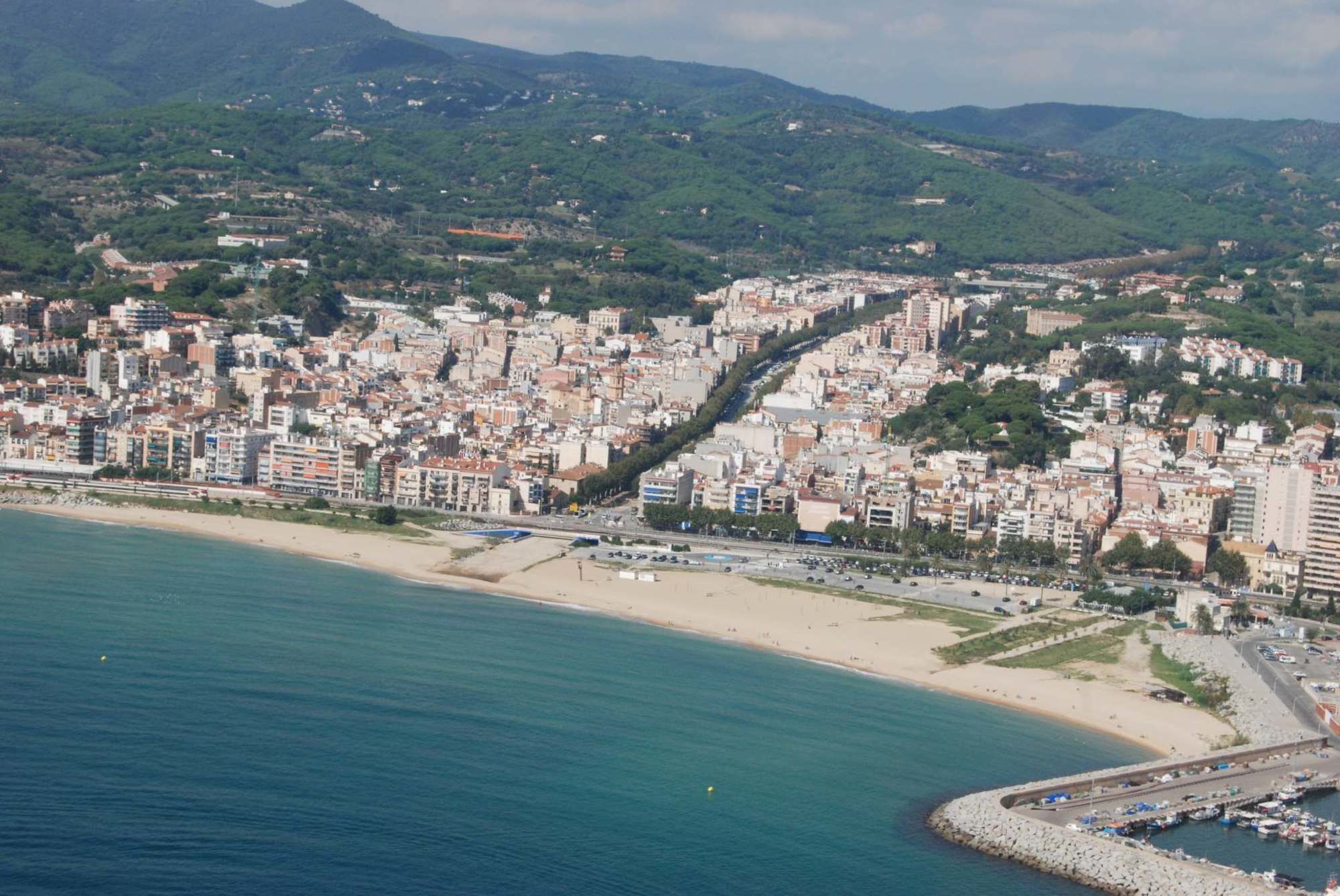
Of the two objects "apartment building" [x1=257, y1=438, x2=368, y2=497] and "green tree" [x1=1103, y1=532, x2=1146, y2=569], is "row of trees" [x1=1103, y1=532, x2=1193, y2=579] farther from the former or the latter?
"apartment building" [x1=257, y1=438, x2=368, y2=497]

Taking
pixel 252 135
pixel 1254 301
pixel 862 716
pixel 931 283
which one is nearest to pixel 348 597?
pixel 862 716

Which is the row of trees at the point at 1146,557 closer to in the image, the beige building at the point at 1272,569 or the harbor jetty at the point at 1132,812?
the beige building at the point at 1272,569

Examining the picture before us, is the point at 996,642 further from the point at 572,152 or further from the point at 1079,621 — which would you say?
the point at 572,152

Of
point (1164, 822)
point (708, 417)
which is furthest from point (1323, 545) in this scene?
point (708, 417)

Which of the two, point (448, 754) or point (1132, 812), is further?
point (448, 754)

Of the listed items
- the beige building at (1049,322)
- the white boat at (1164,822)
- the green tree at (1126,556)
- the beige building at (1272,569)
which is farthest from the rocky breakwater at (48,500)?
the beige building at (1049,322)

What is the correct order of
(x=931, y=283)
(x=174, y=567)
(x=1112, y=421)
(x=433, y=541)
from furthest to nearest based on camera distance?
(x=931, y=283)
(x=1112, y=421)
(x=433, y=541)
(x=174, y=567)

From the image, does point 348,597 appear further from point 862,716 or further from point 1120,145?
point 1120,145
